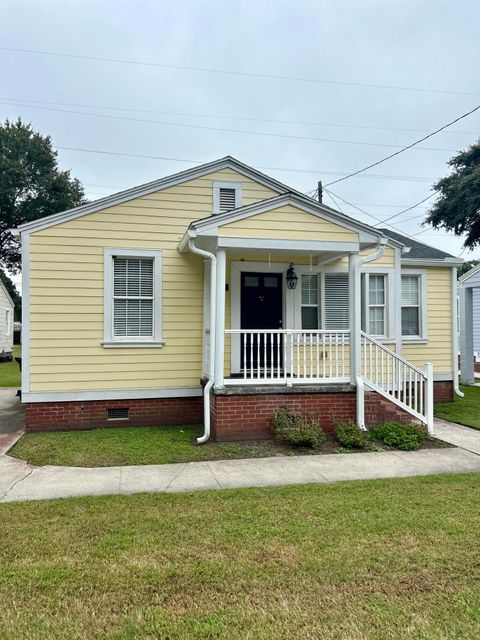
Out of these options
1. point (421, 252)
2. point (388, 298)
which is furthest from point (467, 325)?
point (388, 298)

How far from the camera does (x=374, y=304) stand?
10359mm

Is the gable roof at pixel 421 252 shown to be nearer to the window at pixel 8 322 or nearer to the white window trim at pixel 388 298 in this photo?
the white window trim at pixel 388 298

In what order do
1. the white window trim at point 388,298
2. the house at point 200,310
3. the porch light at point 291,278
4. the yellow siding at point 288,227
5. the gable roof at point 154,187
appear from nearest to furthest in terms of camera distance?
the yellow siding at point 288,227 → the house at point 200,310 → the gable roof at point 154,187 → the porch light at point 291,278 → the white window trim at point 388,298

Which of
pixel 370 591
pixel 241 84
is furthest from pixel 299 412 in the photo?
pixel 241 84

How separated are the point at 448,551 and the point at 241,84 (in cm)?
1602

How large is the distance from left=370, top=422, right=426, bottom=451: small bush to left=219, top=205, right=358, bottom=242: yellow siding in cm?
328

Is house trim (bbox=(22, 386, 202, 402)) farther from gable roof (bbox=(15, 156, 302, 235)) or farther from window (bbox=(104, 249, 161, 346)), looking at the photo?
gable roof (bbox=(15, 156, 302, 235))

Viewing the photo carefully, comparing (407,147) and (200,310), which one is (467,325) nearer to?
(407,147)

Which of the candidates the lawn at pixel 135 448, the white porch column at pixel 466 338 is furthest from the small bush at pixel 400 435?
the white porch column at pixel 466 338

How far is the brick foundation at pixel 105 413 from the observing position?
815 centimetres

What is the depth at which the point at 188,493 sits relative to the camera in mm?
4980

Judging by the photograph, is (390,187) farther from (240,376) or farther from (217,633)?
(217,633)

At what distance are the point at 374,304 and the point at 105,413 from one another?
A: 20.7 ft

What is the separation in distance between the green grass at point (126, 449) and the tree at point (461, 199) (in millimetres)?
12851
